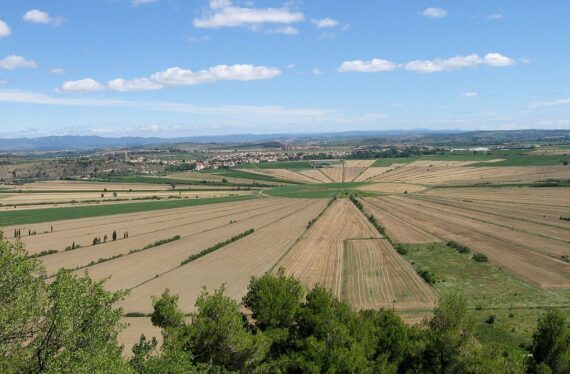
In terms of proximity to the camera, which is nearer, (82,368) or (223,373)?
(82,368)

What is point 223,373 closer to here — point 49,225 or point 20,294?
point 20,294

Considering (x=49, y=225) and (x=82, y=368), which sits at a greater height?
(x=82, y=368)

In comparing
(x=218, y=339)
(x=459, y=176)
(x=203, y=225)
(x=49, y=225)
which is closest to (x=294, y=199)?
(x=203, y=225)

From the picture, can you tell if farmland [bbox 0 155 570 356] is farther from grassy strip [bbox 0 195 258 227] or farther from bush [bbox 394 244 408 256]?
grassy strip [bbox 0 195 258 227]

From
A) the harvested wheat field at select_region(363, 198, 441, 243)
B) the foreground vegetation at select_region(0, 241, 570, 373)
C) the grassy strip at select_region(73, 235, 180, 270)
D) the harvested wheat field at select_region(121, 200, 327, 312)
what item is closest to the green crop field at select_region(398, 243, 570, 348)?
the foreground vegetation at select_region(0, 241, 570, 373)

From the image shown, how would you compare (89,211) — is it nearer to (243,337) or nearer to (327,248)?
(327,248)

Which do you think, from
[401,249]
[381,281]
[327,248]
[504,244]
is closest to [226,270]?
[327,248]
